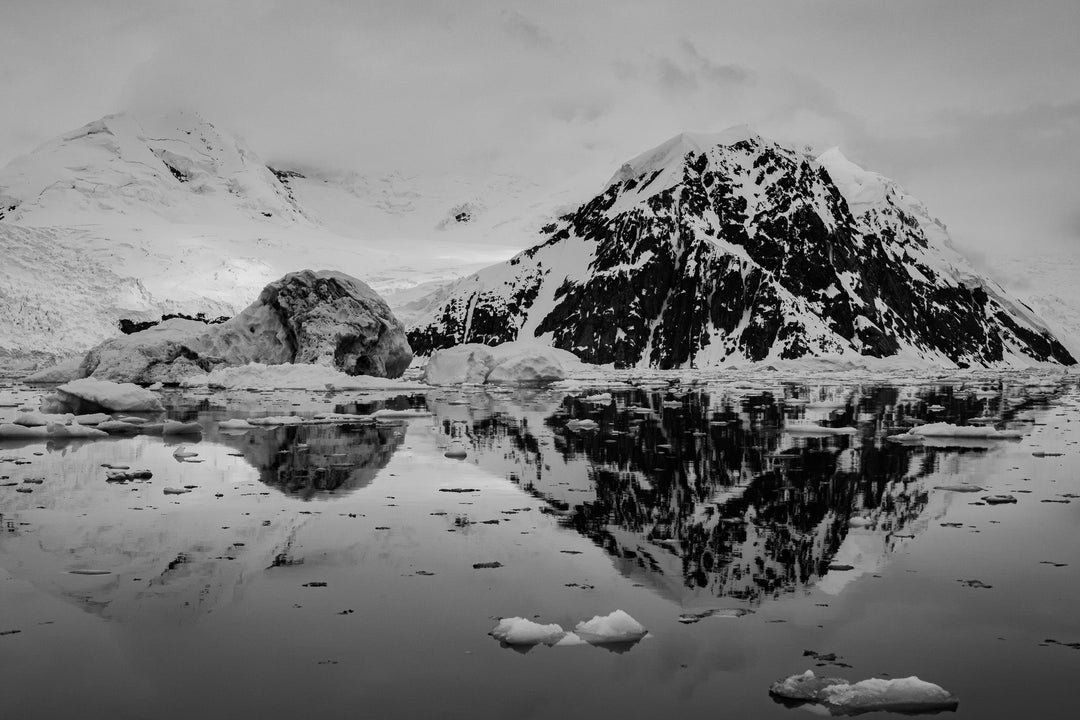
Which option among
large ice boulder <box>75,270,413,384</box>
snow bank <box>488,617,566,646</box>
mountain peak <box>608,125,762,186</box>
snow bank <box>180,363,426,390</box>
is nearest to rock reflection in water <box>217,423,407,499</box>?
snow bank <box>488,617,566,646</box>

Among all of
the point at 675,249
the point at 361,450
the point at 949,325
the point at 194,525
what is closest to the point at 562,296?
the point at 675,249

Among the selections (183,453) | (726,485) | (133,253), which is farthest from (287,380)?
(133,253)

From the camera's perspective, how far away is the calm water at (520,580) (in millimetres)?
4738

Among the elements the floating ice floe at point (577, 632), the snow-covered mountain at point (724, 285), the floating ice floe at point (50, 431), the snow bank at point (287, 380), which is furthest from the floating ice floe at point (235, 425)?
the snow-covered mountain at point (724, 285)

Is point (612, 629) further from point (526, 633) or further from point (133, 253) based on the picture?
point (133, 253)

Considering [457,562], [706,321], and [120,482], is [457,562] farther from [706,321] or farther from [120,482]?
[706,321]

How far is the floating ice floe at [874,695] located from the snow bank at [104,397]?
62.7 ft

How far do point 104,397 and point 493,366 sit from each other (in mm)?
27181

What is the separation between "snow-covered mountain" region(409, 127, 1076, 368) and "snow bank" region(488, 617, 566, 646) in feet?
250

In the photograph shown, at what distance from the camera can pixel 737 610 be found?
6000mm

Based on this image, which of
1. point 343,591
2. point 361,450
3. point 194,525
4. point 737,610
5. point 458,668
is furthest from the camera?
point 361,450

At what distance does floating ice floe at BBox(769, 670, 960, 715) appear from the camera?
4484mm

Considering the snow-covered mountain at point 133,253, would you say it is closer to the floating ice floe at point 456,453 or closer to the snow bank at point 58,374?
the snow bank at point 58,374

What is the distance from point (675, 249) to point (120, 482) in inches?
3315
